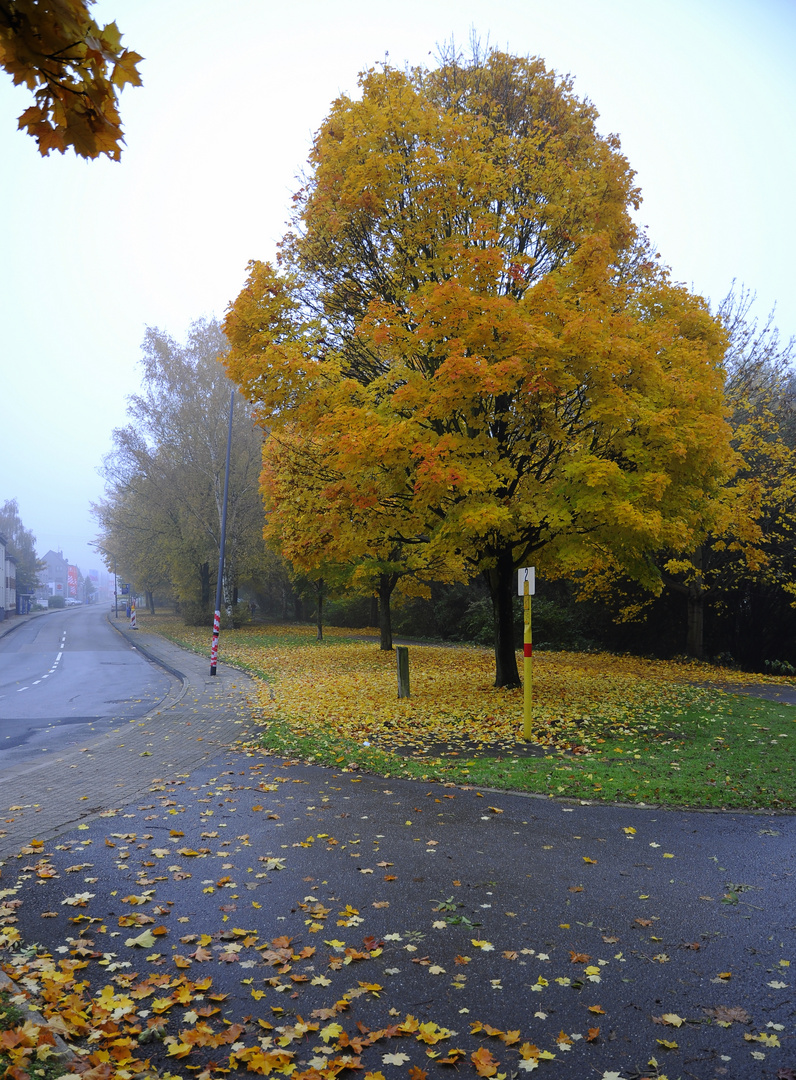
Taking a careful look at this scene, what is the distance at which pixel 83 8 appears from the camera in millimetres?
2330

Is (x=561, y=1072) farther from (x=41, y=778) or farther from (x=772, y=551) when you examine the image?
(x=772, y=551)

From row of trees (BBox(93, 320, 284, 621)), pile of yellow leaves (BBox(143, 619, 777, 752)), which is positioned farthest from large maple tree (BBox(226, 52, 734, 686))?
row of trees (BBox(93, 320, 284, 621))

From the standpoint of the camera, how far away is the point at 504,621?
563 inches

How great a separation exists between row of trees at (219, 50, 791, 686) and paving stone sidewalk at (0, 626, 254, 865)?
4041mm

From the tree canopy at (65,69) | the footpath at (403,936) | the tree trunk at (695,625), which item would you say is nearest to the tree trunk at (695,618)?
the tree trunk at (695,625)

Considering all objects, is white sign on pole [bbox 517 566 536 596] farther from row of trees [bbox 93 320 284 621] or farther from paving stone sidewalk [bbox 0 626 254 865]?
row of trees [bbox 93 320 284 621]

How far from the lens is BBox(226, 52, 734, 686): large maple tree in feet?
33.9

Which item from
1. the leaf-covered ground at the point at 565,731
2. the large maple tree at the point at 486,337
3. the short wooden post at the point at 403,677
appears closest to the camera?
the leaf-covered ground at the point at 565,731

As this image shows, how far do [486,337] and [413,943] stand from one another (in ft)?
27.0

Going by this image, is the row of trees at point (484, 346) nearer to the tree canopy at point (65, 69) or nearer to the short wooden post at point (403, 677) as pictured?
the short wooden post at point (403, 677)

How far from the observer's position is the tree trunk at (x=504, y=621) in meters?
14.2

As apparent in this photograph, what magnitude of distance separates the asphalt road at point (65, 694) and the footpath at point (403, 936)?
3.98m

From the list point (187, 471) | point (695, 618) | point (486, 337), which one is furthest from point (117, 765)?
point (187, 471)

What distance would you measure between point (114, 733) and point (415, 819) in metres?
6.63
